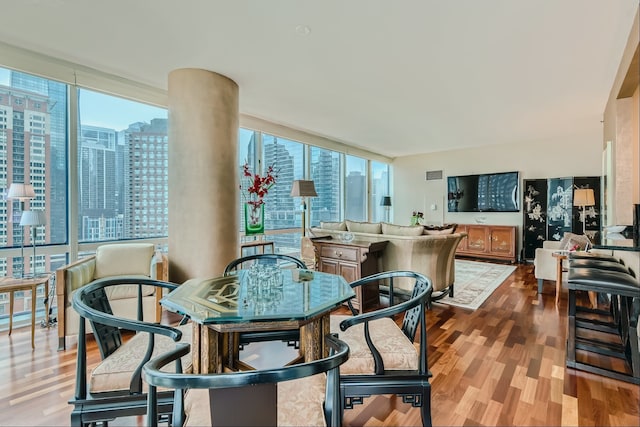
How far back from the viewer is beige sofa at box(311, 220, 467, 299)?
11.3 ft

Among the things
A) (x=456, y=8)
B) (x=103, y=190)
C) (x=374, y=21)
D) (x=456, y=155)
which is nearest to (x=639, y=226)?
(x=456, y=8)

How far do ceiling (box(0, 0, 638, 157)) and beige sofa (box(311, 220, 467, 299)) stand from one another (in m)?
1.76

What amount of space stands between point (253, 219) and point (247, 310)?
342cm

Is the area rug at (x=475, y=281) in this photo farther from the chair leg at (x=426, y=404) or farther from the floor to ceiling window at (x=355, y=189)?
the floor to ceiling window at (x=355, y=189)

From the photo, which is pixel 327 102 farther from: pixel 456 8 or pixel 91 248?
pixel 91 248

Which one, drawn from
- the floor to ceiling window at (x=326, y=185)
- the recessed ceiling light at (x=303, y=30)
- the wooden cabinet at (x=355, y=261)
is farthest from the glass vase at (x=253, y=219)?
the recessed ceiling light at (x=303, y=30)

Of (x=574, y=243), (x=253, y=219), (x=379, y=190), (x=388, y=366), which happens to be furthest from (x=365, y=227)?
(x=379, y=190)

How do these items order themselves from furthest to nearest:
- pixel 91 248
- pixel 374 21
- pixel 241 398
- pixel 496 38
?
1. pixel 91 248
2. pixel 496 38
3. pixel 374 21
4. pixel 241 398

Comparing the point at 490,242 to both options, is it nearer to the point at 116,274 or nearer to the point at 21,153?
the point at 116,274

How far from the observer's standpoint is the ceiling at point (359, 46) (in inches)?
86.9

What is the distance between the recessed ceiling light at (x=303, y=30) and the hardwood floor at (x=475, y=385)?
274 centimetres

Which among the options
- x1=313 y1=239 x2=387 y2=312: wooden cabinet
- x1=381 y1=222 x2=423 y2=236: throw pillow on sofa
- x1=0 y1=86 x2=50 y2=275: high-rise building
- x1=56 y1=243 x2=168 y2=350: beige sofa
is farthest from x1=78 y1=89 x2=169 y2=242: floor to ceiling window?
x1=381 y1=222 x2=423 y2=236: throw pillow on sofa

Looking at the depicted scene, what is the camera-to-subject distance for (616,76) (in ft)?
10.6

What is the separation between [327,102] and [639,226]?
339cm
